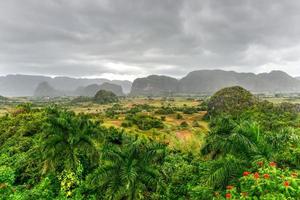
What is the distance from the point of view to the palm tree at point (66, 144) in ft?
55.5

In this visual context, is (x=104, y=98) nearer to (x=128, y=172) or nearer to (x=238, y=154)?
(x=128, y=172)

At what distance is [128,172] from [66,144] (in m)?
6.10

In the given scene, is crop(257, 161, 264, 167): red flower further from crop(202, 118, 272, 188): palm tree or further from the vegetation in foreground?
crop(202, 118, 272, 188): palm tree

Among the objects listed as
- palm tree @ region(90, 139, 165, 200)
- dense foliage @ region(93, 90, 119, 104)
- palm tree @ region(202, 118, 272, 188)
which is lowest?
dense foliage @ region(93, 90, 119, 104)

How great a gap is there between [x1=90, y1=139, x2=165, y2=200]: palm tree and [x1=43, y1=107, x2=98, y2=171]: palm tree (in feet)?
11.3

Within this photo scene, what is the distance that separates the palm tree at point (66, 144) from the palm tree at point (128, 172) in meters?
3.46

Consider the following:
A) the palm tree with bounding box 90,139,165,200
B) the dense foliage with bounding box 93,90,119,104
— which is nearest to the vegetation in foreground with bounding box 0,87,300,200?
the palm tree with bounding box 90,139,165,200

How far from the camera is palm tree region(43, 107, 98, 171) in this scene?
55.5 feet

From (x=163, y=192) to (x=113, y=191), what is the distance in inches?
129

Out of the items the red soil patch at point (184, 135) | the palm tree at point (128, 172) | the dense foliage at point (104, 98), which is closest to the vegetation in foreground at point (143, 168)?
the palm tree at point (128, 172)

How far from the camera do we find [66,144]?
682 inches

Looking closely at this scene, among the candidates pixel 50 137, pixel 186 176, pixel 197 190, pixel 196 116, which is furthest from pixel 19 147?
pixel 196 116

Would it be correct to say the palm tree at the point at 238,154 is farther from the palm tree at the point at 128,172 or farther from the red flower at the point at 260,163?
the palm tree at the point at 128,172

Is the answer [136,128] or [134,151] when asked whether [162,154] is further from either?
[136,128]
